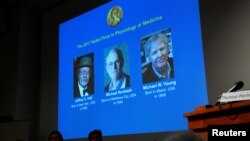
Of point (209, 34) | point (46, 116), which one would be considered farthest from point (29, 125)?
point (209, 34)

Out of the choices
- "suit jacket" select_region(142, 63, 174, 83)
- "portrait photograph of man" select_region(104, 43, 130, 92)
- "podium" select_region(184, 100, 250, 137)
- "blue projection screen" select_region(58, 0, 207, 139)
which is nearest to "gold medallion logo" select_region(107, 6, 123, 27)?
"blue projection screen" select_region(58, 0, 207, 139)

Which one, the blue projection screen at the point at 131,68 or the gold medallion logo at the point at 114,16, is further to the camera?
the gold medallion logo at the point at 114,16

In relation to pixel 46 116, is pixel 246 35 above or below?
above

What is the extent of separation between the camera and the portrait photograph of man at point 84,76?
330 centimetres

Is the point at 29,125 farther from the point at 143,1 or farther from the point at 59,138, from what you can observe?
the point at 143,1

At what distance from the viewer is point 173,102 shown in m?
2.54

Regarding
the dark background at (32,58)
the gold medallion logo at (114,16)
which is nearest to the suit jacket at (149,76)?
the gold medallion logo at (114,16)

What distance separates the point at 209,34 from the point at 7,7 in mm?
2916

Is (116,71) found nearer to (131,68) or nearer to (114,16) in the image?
(131,68)

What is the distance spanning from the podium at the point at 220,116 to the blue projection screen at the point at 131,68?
78 centimetres

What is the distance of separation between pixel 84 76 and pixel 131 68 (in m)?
0.67

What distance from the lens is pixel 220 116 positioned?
59.7 inches

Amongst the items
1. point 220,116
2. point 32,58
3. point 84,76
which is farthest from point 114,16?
point 220,116

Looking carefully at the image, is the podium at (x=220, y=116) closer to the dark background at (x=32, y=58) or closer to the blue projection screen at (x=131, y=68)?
the blue projection screen at (x=131, y=68)
